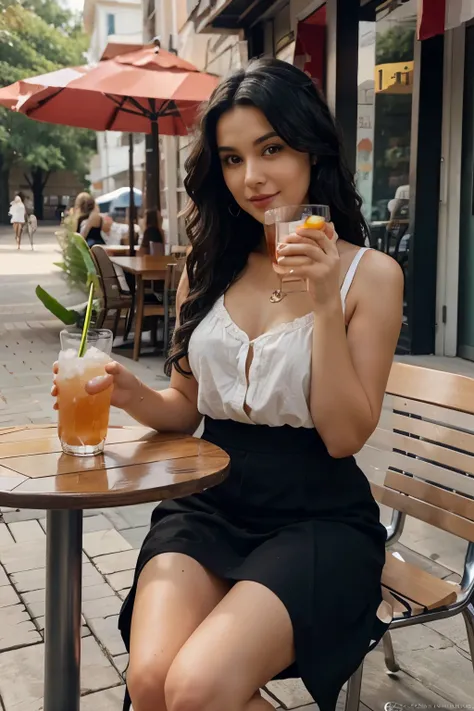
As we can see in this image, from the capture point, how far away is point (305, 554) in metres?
1.63

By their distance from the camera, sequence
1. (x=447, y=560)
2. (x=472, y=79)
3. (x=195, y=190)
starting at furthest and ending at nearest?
(x=472, y=79), (x=447, y=560), (x=195, y=190)

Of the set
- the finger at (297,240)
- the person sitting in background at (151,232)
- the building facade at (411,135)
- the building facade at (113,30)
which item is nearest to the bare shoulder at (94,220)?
the person sitting in background at (151,232)

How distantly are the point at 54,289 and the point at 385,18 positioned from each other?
7347 millimetres

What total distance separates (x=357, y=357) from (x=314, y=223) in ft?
1.06

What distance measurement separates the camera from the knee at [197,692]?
1.39 meters

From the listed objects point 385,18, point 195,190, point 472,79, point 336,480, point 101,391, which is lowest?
point 336,480

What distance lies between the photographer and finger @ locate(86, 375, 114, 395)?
165 centimetres

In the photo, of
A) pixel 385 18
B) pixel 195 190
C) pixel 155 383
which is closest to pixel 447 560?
pixel 195 190

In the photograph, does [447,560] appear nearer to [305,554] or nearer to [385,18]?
[305,554]

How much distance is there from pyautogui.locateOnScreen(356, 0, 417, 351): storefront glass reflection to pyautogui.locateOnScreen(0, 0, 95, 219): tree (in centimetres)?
2521

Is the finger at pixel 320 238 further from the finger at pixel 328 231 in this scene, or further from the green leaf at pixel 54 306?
the green leaf at pixel 54 306

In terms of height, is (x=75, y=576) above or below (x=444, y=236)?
below

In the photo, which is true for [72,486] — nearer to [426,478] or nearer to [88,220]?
[426,478]

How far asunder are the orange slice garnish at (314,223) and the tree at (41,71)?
100 ft
